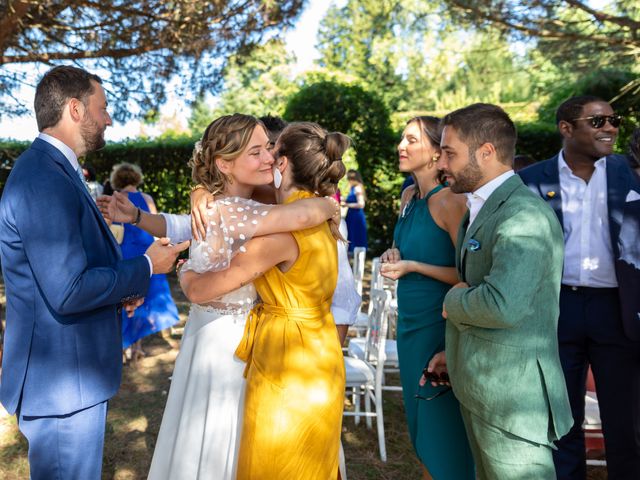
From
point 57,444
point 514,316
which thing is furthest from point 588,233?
point 57,444

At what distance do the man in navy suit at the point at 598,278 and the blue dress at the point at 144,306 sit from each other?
4.16 meters

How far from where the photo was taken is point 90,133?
2.28m

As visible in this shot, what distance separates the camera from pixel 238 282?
208 cm

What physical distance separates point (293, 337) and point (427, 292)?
2.94 ft

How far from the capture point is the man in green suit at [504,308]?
6.61 ft

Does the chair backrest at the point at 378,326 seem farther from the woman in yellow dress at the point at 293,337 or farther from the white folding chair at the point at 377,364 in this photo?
the woman in yellow dress at the point at 293,337

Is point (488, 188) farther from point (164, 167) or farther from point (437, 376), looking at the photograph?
point (164, 167)

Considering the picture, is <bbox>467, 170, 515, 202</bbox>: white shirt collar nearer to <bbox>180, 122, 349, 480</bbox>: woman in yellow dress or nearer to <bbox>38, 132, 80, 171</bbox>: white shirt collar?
<bbox>180, 122, 349, 480</bbox>: woman in yellow dress

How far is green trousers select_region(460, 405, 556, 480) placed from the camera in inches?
83.2

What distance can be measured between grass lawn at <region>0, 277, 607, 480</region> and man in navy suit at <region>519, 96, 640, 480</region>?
97 centimetres

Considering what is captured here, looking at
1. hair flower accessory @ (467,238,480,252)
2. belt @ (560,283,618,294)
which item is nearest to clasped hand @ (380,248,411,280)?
hair flower accessory @ (467,238,480,252)

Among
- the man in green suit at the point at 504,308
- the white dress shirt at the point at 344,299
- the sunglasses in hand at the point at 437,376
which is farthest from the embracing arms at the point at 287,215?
the sunglasses in hand at the point at 437,376

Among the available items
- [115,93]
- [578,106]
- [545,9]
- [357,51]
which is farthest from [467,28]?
[357,51]

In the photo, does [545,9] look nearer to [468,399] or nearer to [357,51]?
[468,399]
